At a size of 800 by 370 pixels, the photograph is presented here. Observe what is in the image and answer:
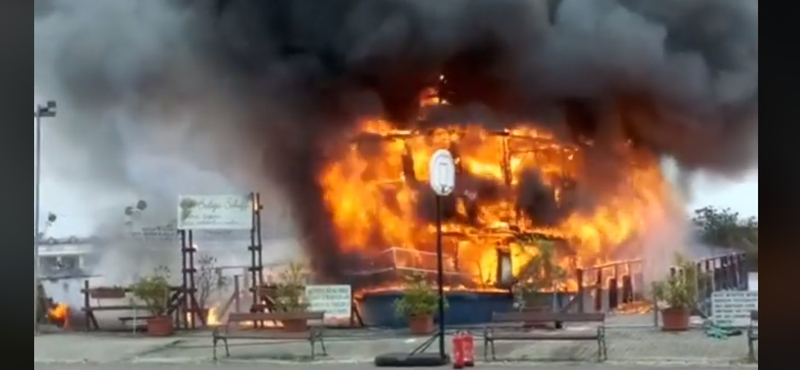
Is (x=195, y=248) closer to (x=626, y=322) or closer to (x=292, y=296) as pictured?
(x=292, y=296)

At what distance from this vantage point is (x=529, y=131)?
30.3 ft

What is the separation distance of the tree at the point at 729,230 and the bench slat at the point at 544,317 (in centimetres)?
90

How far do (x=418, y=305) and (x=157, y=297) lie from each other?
5.96 ft

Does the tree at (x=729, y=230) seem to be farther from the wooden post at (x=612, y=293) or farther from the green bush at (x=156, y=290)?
the green bush at (x=156, y=290)

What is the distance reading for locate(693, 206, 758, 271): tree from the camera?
902 centimetres

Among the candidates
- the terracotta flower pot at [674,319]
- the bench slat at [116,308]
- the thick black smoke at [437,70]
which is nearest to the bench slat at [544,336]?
the terracotta flower pot at [674,319]

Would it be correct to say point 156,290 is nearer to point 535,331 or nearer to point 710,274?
point 535,331

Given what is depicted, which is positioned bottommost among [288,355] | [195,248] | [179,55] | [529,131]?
[288,355]

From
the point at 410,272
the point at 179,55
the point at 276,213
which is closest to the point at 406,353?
the point at 410,272

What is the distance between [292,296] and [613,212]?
2269 millimetres

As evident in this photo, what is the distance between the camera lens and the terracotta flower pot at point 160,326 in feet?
30.8

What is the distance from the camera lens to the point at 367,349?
9.22 meters
